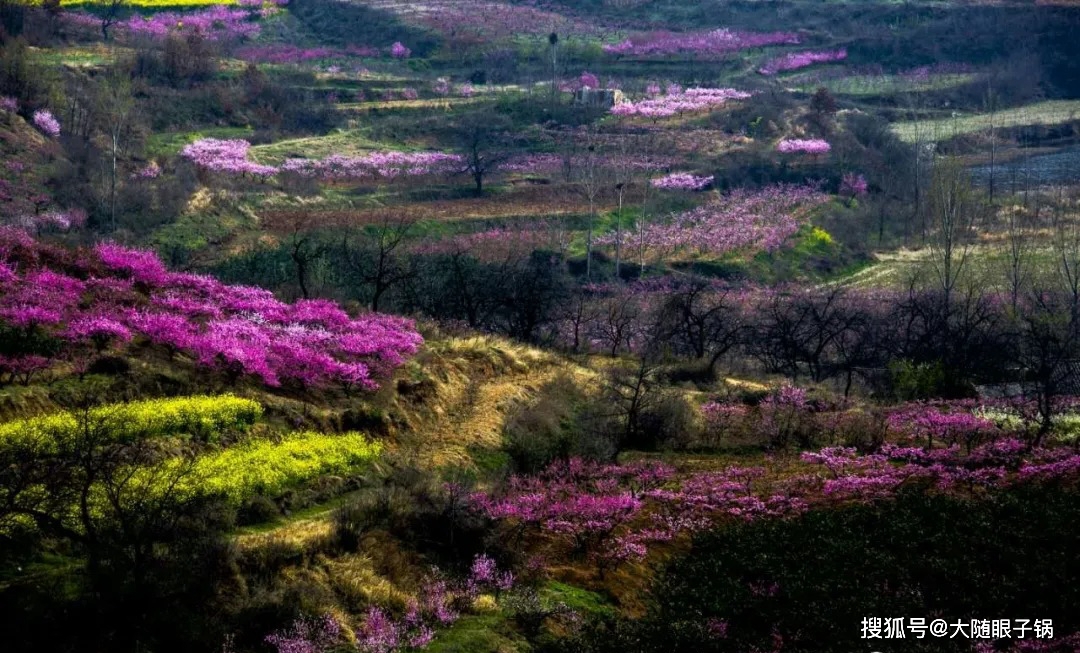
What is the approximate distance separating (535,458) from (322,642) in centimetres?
1007

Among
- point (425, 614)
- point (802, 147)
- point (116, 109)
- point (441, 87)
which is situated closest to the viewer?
point (425, 614)

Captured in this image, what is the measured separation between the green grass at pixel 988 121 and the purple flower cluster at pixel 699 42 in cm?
2819

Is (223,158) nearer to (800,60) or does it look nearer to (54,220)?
(54,220)

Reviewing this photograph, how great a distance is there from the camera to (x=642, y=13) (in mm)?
138625

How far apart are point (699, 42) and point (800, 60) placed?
37.3ft

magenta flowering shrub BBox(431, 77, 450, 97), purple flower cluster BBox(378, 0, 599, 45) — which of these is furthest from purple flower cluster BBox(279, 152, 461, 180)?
purple flower cluster BBox(378, 0, 599, 45)

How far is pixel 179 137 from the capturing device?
73000 mm

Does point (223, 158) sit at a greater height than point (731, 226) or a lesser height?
greater

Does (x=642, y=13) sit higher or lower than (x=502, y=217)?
higher

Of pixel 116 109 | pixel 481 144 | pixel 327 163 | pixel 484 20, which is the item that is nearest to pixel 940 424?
pixel 327 163

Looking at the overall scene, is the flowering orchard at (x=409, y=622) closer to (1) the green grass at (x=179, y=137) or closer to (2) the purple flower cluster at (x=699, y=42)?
(1) the green grass at (x=179, y=137)

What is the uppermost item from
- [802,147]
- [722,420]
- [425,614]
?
[802,147]

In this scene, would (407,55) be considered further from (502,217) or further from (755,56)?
(502,217)

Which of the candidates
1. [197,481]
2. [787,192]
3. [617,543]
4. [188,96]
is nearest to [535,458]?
[617,543]
